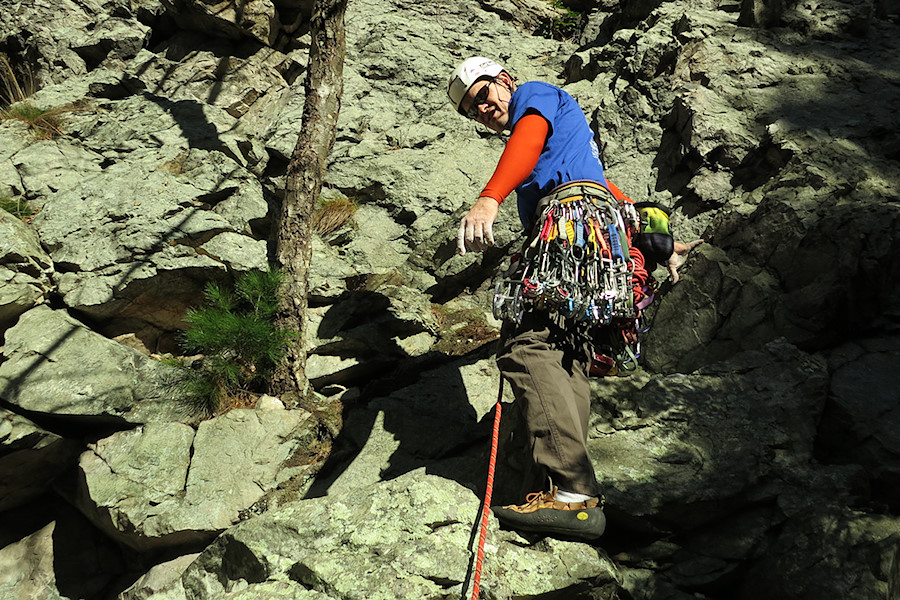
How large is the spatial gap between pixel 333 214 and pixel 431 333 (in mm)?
2288

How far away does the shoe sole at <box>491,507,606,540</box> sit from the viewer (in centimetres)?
260

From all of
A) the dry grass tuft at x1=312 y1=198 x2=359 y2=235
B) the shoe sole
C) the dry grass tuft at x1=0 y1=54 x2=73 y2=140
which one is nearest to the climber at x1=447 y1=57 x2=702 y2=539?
the shoe sole

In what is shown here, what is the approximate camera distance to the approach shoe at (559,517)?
8.55ft

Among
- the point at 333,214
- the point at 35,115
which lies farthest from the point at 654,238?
the point at 35,115

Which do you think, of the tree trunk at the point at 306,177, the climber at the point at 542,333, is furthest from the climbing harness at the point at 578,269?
the tree trunk at the point at 306,177

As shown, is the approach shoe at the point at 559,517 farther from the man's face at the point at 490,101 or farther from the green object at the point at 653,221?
the man's face at the point at 490,101

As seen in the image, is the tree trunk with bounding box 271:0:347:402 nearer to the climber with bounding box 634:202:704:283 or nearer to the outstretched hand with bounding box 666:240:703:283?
the climber with bounding box 634:202:704:283

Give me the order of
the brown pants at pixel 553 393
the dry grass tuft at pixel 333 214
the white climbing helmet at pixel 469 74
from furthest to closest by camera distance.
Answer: the dry grass tuft at pixel 333 214 < the white climbing helmet at pixel 469 74 < the brown pants at pixel 553 393

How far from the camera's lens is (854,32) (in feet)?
20.8

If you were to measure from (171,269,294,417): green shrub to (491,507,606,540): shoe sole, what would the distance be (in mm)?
3264

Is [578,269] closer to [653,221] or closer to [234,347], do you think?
[653,221]

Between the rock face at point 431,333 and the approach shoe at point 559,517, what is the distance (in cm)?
13

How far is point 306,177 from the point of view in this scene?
580 cm

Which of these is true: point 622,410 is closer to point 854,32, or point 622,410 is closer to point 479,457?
point 479,457
